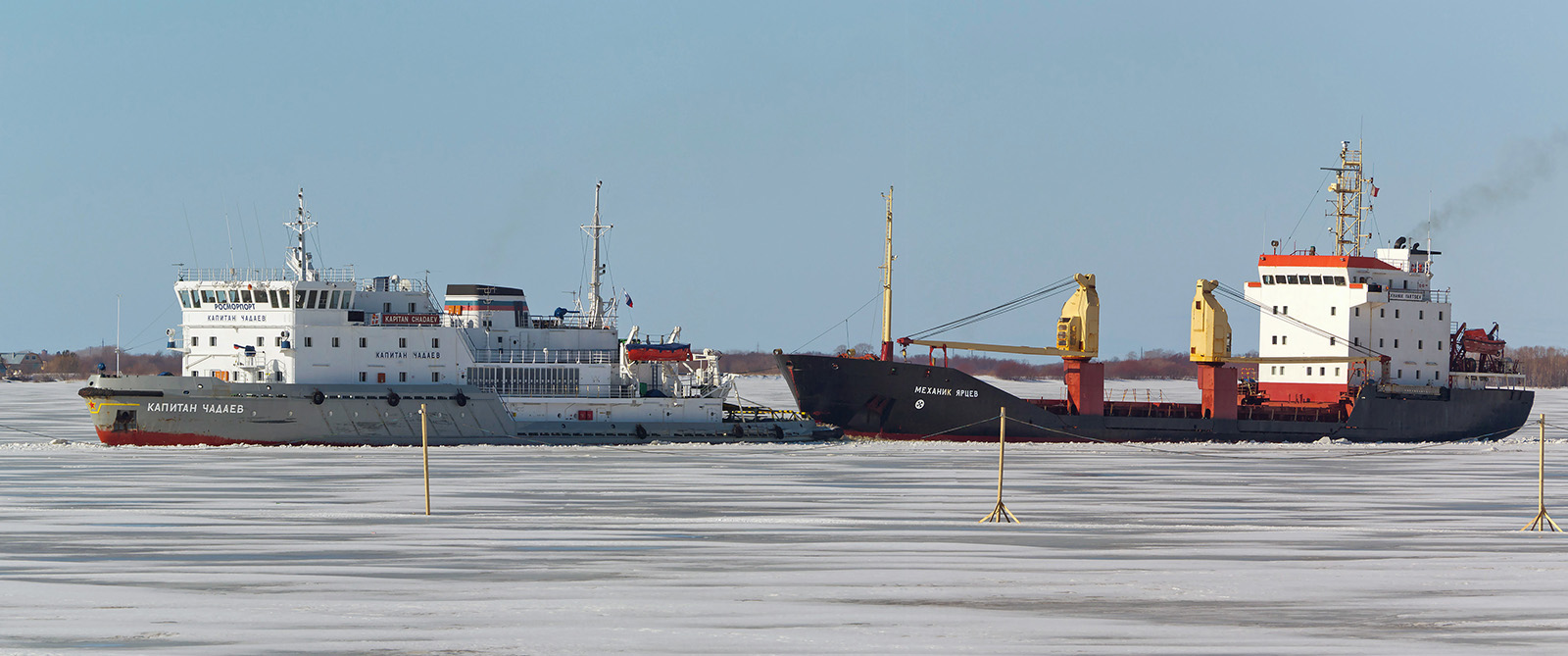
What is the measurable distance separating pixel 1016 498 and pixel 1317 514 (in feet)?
17.4

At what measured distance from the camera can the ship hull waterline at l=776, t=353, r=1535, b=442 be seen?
153ft

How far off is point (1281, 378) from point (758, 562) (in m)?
38.6

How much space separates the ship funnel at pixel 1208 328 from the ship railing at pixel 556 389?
19284 millimetres

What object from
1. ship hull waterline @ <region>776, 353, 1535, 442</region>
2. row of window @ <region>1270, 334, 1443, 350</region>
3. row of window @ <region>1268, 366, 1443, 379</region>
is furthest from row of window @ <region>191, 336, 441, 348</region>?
row of window @ <region>1268, 366, 1443, 379</region>

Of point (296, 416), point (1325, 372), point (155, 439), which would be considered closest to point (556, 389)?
point (296, 416)

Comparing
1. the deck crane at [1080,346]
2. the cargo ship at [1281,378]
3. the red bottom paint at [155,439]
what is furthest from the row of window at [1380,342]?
the red bottom paint at [155,439]

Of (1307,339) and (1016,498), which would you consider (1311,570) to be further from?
(1307,339)

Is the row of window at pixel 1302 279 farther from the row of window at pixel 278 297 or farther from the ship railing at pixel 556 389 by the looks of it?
the row of window at pixel 278 297

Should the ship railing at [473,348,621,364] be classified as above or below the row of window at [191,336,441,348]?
below

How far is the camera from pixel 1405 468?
3722 centimetres

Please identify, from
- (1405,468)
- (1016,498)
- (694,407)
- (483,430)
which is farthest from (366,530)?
(1405,468)

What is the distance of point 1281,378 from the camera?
173ft

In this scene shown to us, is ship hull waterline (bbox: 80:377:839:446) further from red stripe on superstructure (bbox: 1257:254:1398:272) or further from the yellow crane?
red stripe on superstructure (bbox: 1257:254:1398:272)

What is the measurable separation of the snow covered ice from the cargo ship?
12.8 m
